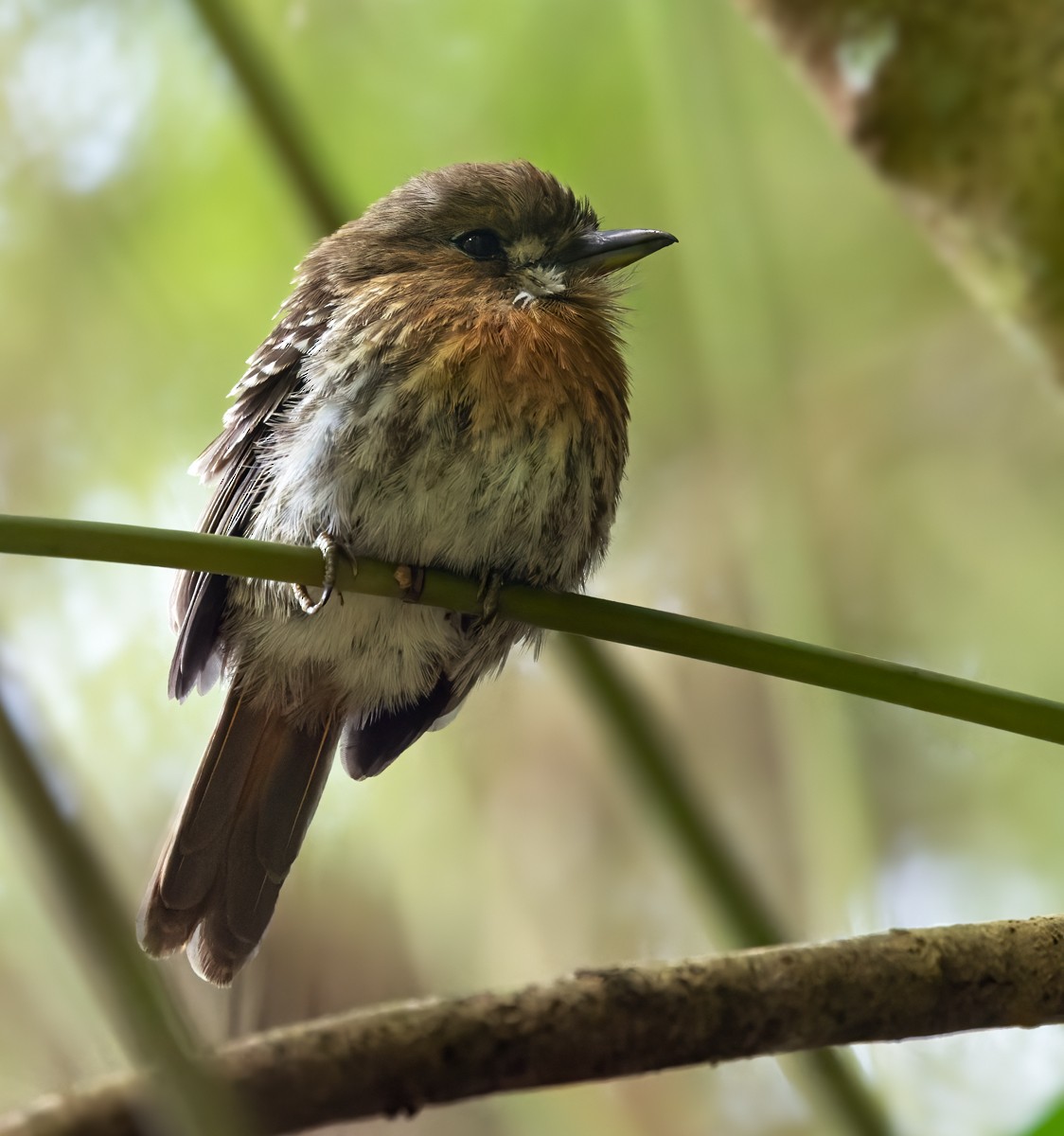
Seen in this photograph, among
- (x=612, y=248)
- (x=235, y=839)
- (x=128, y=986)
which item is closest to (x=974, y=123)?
(x=612, y=248)

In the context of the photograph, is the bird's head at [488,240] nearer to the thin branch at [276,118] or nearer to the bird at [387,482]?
the bird at [387,482]

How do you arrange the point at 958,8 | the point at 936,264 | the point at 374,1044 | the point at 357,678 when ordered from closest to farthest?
1. the point at 374,1044
2. the point at 958,8
3. the point at 357,678
4. the point at 936,264

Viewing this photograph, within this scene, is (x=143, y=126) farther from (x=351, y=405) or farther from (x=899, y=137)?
(x=899, y=137)

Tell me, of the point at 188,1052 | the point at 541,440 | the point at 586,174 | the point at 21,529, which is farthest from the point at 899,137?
the point at 188,1052

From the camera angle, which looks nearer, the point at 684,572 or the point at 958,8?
the point at 958,8

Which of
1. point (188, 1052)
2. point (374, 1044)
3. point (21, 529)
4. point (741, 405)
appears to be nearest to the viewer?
point (188, 1052)

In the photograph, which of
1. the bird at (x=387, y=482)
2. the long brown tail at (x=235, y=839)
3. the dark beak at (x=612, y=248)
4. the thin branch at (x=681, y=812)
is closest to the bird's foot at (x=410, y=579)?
the bird at (x=387, y=482)
